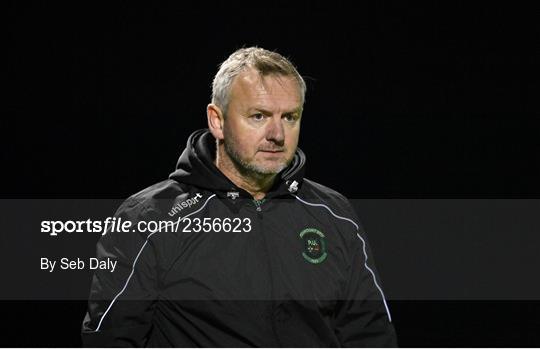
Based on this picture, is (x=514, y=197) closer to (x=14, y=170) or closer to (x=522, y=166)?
(x=522, y=166)

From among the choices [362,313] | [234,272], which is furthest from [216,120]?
[362,313]

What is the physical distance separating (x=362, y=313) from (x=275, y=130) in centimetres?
42

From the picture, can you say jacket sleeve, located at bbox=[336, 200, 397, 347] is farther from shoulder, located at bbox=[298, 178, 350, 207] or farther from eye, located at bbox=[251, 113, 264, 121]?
eye, located at bbox=[251, 113, 264, 121]

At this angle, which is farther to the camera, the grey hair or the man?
the grey hair

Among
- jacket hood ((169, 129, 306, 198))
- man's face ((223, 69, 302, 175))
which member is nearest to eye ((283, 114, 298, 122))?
man's face ((223, 69, 302, 175))

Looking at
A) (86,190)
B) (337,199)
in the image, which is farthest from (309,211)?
(86,190)

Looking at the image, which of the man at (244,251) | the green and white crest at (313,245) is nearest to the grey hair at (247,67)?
the man at (244,251)

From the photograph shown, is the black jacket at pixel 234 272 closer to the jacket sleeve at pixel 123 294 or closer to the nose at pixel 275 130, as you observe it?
the jacket sleeve at pixel 123 294

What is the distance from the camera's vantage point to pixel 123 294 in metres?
1.50

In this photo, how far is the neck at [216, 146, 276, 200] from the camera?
1699 millimetres

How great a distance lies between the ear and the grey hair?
11mm

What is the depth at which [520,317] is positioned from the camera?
7.40ft

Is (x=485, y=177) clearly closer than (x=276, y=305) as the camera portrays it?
No

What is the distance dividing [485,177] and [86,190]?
1134 millimetres
